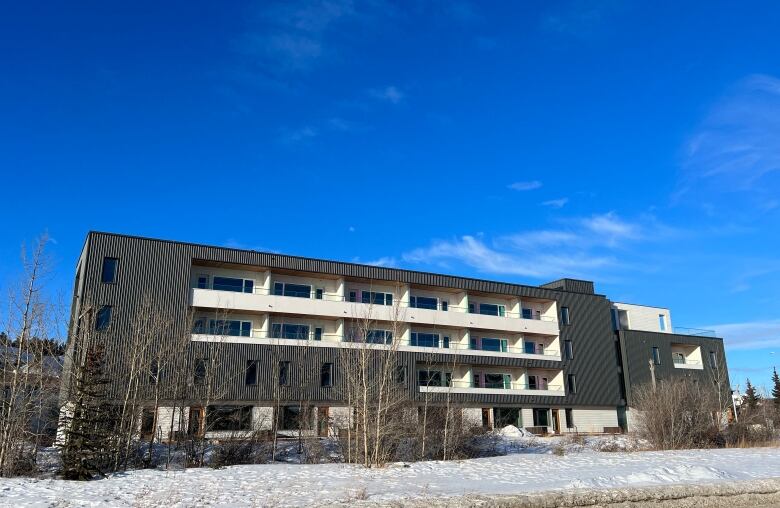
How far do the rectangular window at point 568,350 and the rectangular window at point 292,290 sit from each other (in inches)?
972

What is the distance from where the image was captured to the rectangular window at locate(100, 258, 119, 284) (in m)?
39.0

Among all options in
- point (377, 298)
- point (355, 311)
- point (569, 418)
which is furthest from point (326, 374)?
point (569, 418)

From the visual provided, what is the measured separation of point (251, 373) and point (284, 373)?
7.53ft

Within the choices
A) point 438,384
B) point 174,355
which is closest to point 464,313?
point 438,384

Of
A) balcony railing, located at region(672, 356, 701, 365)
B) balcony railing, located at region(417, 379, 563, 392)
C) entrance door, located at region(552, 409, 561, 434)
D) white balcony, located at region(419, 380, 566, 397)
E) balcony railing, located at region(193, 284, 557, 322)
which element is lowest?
entrance door, located at region(552, 409, 561, 434)

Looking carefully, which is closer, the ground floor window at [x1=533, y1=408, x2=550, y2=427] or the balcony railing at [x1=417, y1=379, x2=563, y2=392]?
the balcony railing at [x1=417, y1=379, x2=563, y2=392]

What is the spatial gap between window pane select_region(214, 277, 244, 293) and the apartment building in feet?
0.24

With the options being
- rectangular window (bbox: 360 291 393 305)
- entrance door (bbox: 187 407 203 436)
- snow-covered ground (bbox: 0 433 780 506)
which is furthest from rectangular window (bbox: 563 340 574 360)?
entrance door (bbox: 187 407 203 436)

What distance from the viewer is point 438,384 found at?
1912 inches

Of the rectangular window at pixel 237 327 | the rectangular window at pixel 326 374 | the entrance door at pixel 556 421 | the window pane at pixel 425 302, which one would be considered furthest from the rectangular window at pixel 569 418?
the rectangular window at pixel 237 327

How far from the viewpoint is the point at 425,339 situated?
50.8 m

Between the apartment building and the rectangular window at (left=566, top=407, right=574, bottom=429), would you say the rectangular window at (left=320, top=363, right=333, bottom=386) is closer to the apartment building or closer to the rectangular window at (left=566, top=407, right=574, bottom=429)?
the apartment building

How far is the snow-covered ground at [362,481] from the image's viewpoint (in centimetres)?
1398

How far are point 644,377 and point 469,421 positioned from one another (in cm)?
3877
